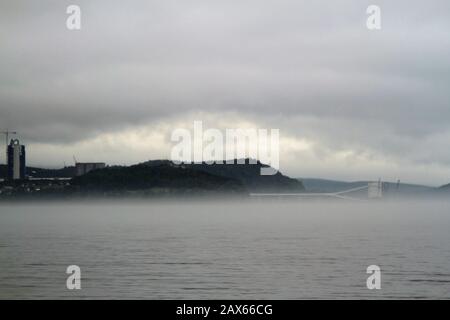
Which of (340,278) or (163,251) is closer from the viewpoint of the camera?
(340,278)

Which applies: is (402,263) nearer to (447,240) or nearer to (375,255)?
(375,255)

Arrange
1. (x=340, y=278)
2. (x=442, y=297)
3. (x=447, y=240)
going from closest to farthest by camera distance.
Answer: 1. (x=442, y=297)
2. (x=340, y=278)
3. (x=447, y=240)
